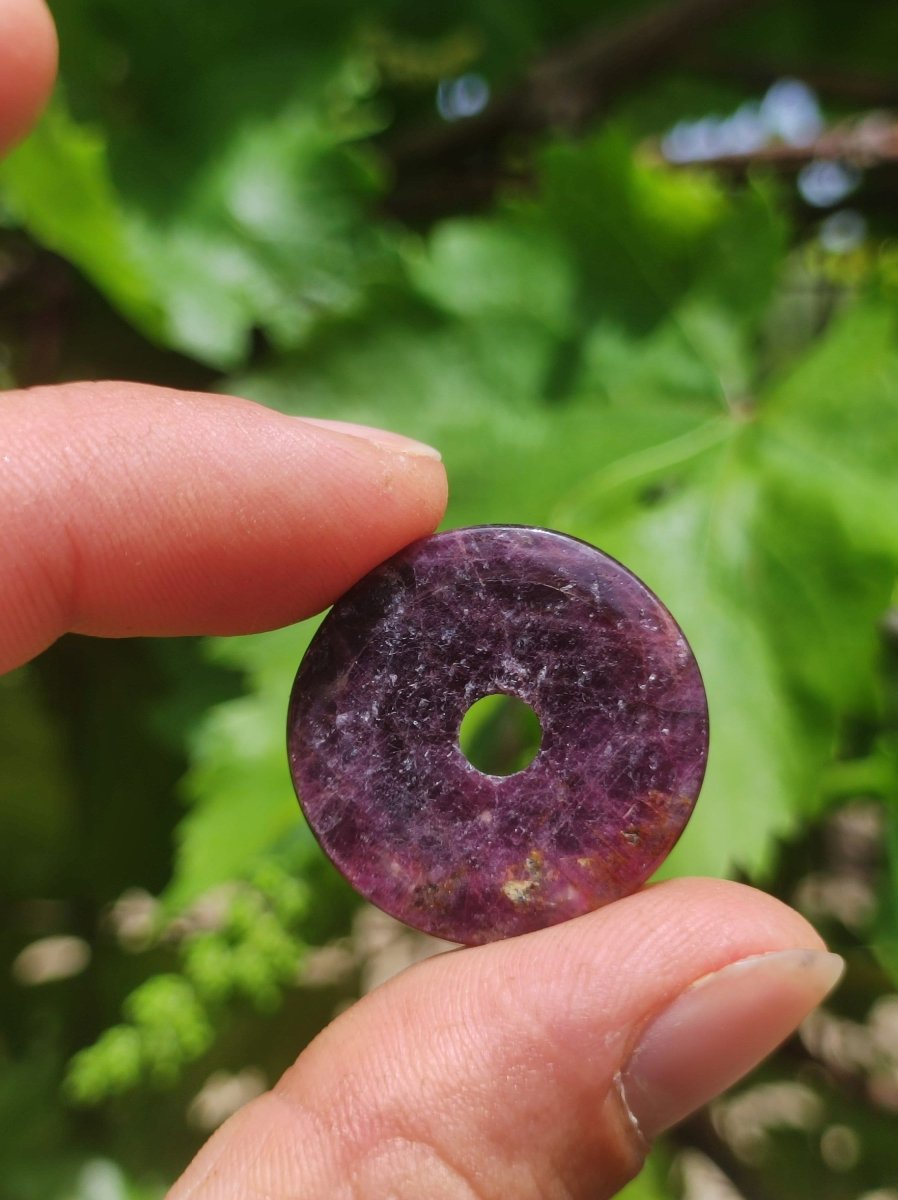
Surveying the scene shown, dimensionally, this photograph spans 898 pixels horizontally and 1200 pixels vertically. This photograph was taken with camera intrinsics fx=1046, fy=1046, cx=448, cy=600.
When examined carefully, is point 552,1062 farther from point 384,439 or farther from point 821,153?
point 821,153

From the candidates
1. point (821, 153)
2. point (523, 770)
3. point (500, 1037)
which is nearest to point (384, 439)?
point (523, 770)

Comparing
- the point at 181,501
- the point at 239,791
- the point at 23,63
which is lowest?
the point at 239,791

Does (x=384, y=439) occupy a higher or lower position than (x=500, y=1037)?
higher

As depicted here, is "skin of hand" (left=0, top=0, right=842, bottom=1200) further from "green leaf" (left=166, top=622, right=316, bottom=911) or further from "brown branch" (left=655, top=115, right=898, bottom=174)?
"brown branch" (left=655, top=115, right=898, bottom=174)

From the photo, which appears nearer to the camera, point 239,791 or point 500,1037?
point 500,1037

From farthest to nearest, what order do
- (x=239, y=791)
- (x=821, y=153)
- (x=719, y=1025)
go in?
(x=821, y=153) → (x=239, y=791) → (x=719, y=1025)
